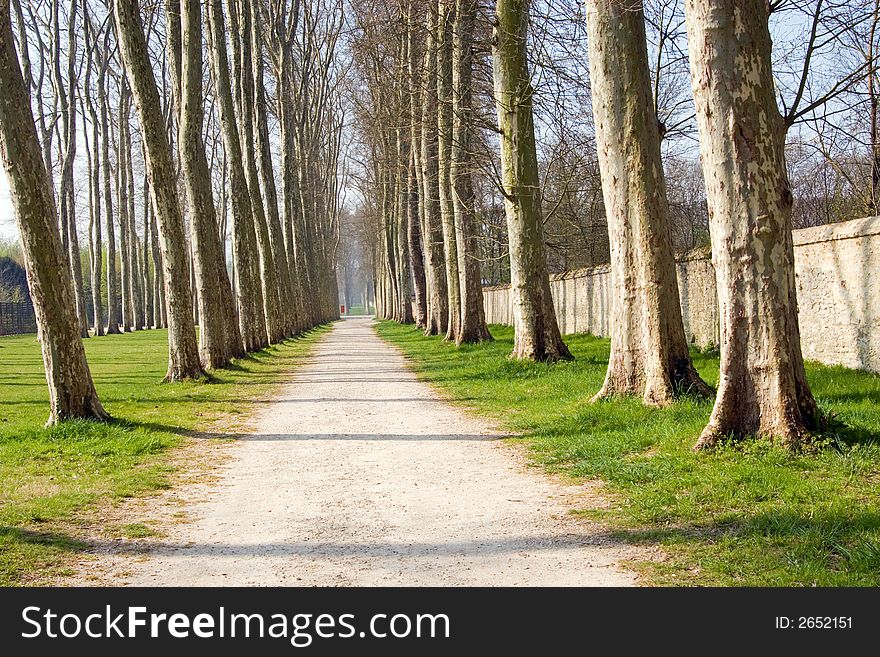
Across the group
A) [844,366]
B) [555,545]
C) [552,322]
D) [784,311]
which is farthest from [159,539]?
[552,322]

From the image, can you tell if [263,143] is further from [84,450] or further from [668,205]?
[84,450]

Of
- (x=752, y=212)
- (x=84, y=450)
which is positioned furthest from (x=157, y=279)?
(x=752, y=212)

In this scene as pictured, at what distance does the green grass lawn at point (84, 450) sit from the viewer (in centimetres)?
518

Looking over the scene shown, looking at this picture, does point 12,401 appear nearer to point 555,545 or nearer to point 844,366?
point 555,545

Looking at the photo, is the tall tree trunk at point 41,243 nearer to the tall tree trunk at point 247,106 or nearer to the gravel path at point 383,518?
the gravel path at point 383,518

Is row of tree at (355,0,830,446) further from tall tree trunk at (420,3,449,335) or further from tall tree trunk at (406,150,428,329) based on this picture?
tall tree trunk at (406,150,428,329)

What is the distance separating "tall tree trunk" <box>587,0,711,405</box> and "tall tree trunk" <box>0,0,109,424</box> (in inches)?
234

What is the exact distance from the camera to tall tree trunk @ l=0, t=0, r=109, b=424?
350 inches

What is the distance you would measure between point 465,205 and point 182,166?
585 centimetres

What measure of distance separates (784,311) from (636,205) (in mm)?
3144

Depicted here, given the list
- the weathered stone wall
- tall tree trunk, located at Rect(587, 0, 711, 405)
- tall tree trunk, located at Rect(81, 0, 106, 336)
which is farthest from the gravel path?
tall tree trunk, located at Rect(81, 0, 106, 336)

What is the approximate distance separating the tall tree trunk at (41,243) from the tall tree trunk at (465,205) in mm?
9638

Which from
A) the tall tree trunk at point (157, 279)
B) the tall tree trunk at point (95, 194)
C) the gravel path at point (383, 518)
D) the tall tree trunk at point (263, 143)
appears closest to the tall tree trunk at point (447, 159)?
the tall tree trunk at point (263, 143)

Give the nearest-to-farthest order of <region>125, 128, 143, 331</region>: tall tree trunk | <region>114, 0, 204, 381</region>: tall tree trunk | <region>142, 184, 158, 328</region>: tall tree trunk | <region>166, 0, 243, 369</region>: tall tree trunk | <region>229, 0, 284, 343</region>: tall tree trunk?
<region>114, 0, 204, 381</region>: tall tree trunk, <region>166, 0, 243, 369</region>: tall tree trunk, <region>229, 0, 284, 343</region>: tall tree trunk, <region>125, 128, 143, 331</region>: tall tree trunk, <region>142, 184, 158, 328</region>: tall tree trunk
